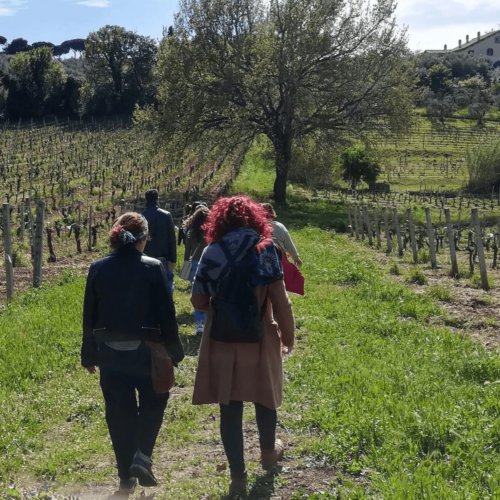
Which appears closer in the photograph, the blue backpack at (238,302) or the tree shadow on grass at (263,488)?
the blue backpack at (238,302)

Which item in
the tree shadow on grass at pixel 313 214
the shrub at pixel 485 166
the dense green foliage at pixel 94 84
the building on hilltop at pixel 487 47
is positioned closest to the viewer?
the tree shadow on grass at pixel 313 214

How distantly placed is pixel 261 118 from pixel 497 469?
27.6m

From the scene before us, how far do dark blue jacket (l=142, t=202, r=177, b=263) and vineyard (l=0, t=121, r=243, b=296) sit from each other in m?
5.63

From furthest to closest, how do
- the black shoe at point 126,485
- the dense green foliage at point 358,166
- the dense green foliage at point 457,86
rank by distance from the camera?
the dense green foliage at point 457,86, the dense green foliage at point 358,166, the black shoe at point 126,485

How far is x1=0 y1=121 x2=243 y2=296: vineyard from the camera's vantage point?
19.6 m

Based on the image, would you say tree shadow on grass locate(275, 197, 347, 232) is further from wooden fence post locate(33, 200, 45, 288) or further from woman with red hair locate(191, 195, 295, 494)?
woman with red hair locate(191, 195, 295, 494)

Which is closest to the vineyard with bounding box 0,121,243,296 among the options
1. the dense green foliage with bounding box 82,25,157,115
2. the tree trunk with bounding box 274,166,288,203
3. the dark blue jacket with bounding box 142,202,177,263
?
the tree trunk with bounding box 274,166,288,203

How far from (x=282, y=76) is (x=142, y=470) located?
26498 mm

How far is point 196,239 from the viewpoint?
25.9 ft

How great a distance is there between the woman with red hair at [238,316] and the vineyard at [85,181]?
30.3 ft

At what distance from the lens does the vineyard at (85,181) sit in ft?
64.4

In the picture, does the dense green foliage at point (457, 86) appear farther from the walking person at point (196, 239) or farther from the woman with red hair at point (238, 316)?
the woman with red hair at point (238, 316)

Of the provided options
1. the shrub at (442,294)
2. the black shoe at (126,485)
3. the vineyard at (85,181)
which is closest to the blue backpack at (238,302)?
the black shoe at (126,485)

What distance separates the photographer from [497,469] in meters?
3.97
